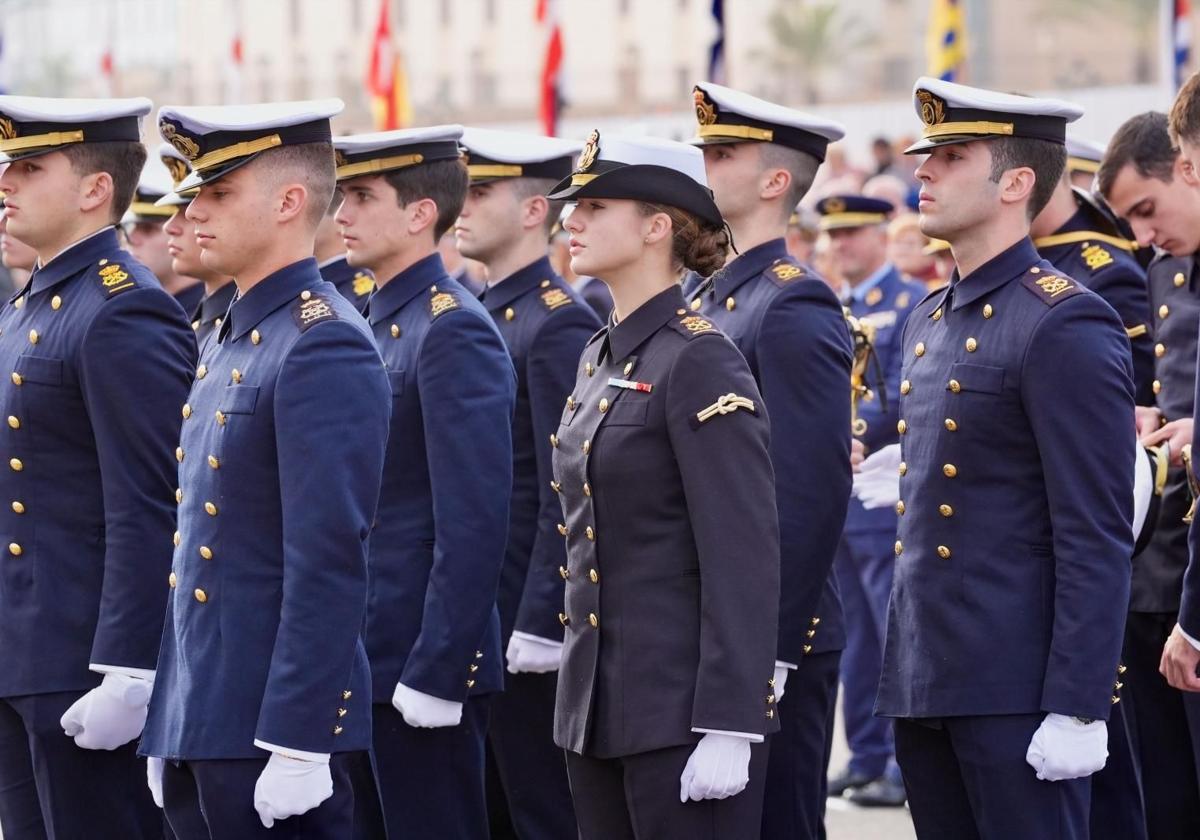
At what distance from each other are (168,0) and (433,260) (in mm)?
72141

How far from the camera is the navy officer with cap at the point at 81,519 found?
4398 millimetres

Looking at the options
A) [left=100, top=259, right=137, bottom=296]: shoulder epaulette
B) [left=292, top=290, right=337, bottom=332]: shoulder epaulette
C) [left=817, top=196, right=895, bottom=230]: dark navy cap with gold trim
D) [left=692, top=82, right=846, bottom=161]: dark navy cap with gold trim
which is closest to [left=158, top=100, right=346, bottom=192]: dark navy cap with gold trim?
[left=292, top=290, right=337, bottom=332]: shoulder epaulette

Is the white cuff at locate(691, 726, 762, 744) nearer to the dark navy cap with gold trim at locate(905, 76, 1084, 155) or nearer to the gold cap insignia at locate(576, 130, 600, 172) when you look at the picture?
the gold cap insignia at locate(576, 130, 600, 172)

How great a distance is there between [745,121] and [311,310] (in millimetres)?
1687

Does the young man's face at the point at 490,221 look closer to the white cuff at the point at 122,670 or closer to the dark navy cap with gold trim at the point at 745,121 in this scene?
the dark navy cap with gold trim at the point at 745,121

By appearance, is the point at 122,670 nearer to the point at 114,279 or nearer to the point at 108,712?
the point at 108,712

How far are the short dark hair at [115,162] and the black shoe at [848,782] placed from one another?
152 inches

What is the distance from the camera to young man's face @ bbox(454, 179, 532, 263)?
19.7ft

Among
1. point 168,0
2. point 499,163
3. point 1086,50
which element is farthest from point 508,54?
point 499,163

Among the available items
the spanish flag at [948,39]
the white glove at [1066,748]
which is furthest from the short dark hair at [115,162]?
the spanish flag at [948,39]

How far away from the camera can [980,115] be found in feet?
14.3

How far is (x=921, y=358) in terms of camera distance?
4.41 meters

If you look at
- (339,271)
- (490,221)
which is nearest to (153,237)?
(339,271)

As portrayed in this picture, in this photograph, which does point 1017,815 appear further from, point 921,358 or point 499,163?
point 499,163
